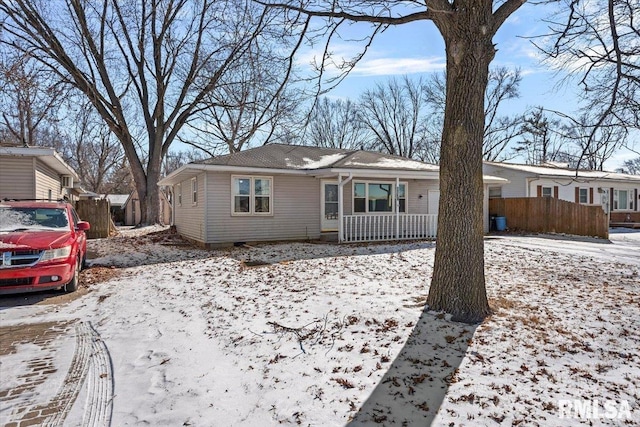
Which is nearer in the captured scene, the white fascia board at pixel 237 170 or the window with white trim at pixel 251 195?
the white fascia board at pixel 237 170

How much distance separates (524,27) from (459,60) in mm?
2936

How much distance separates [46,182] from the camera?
45.3 ft

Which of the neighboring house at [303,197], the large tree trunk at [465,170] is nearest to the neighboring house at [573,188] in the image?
the neighboring house at [303,197]

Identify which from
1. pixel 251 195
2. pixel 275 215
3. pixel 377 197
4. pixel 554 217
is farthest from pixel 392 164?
pixel 554 217

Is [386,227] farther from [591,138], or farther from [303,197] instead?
[591,138]

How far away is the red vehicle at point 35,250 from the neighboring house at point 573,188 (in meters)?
20.4

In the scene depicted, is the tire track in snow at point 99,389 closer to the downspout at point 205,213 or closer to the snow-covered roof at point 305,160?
the downspout at point 205,213

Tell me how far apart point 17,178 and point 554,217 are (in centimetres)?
2042

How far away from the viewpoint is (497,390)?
308cm

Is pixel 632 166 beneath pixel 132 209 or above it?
above

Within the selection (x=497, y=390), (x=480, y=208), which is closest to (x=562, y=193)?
(x=480, y=208)

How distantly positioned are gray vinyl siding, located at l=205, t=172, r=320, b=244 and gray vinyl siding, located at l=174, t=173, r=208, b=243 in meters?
0.38

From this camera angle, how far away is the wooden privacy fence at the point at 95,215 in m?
15.4

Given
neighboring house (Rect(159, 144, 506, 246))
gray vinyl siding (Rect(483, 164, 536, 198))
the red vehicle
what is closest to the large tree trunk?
the red vehicle
